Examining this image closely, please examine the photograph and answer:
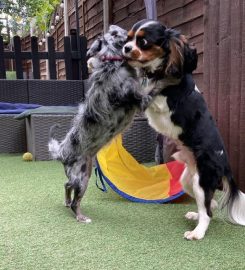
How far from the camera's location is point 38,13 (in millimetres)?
9047

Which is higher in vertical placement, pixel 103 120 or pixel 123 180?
pixel 103 120

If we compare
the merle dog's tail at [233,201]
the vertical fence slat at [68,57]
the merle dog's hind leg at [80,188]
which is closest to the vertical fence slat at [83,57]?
the vertical fence slat at [68,57]

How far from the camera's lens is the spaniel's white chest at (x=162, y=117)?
238 cm

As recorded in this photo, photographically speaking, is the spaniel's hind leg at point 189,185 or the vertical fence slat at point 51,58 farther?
the vertical fence slat at point 51,58

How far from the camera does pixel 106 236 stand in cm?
224

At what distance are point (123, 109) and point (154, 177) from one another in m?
1.07

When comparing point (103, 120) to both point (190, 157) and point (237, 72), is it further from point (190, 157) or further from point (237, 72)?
point (237, 72)

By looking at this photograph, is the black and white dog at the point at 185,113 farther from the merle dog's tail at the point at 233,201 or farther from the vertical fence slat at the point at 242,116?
the vertical fence slat at the point at 242,116

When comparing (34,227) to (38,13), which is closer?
(34,227)

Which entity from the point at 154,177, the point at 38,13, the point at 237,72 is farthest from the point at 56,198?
the point at 38,13

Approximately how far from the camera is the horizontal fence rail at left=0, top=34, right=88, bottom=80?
6.30 m

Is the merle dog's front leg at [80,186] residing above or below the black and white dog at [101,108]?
below

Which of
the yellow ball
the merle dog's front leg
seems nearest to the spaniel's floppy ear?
the merle dog's front leg

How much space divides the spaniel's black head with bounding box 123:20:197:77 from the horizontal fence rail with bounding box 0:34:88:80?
4303 mm
